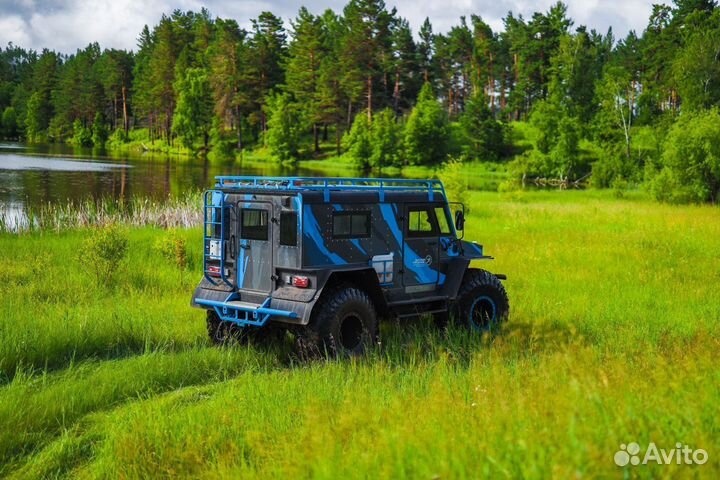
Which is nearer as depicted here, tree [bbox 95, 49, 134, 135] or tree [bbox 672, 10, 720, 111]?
tree [bbox 672, 10, 720, 111]

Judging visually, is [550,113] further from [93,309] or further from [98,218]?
[93,309]

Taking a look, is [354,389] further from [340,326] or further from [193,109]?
[193,109]

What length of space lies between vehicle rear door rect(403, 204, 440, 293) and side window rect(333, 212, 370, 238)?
2.82ft

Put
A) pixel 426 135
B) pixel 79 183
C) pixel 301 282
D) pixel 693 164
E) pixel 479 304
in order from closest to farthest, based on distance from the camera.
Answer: pixel 301 282, pixel 479 304, pixel 693 164, pixel 79 183, pixel 426 135

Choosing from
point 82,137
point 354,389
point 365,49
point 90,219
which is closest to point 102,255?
point 354,389

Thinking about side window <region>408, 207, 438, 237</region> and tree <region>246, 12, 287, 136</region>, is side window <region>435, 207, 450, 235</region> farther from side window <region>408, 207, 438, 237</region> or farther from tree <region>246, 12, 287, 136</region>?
tree <region>246, 12, 287, 136</region>

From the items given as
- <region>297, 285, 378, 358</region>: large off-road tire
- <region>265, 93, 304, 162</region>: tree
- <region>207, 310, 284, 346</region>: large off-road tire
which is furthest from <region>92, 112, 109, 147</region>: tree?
<region>297, 285, 378, 358</region>: large off-road tire

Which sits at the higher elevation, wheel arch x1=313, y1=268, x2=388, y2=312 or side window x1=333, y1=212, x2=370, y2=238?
side window x1=333, y1=212, x2=370, y2=238

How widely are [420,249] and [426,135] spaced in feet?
232

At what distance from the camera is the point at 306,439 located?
17.2 ft

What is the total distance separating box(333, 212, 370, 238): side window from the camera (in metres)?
9.42

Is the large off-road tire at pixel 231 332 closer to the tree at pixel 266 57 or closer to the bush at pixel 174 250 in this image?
the bush at pixel 174 250

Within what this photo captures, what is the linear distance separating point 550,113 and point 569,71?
10.8m

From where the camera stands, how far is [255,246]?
373 inches
